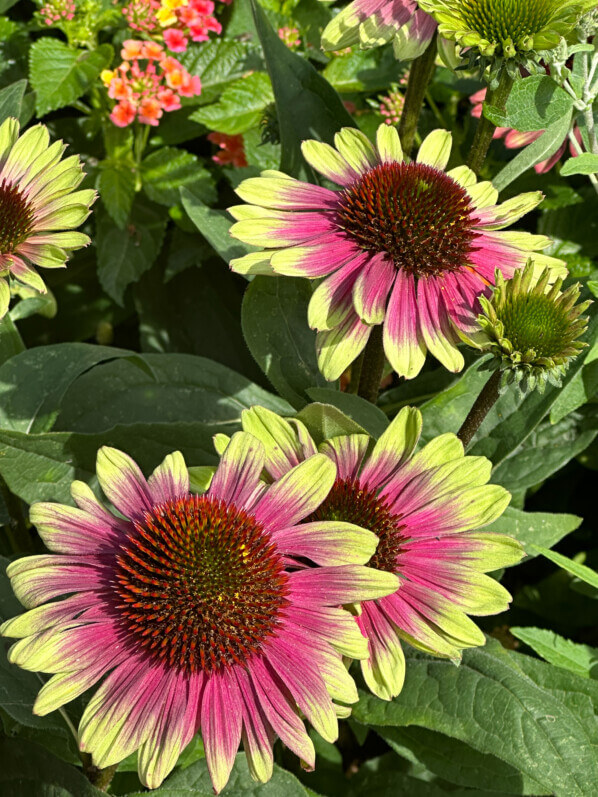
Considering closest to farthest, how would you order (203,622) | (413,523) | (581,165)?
1. (203,622)
2. (413,523)
3. (581,165)

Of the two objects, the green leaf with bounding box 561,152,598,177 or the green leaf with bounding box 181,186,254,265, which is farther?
the green leaf with bounding box 181,186,254,265

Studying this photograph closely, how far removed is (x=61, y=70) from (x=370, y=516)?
3.33 feet

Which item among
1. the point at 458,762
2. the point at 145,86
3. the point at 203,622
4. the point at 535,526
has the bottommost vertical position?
the point at 458,762

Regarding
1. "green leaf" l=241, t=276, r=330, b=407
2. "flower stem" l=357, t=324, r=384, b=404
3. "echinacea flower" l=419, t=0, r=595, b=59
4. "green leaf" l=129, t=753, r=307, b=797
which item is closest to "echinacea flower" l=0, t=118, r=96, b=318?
"green leaf" l=241, t=276, r=330, b=407

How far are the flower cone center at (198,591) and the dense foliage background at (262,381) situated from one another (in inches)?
7.6

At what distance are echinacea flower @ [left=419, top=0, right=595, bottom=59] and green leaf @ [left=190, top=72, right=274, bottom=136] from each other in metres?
0.60

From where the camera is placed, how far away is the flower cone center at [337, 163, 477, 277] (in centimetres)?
99

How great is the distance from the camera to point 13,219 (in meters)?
1.11

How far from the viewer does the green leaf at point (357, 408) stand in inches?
42.3

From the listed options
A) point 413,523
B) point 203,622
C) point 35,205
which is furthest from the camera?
point 35,205

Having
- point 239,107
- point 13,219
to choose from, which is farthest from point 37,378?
point 239,107

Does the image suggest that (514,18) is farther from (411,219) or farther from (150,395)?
(150,395)

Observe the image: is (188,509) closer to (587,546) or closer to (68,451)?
(68,451)

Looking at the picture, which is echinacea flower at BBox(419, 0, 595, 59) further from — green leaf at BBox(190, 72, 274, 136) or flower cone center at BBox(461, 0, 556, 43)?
green leaf at BBox(190, 72, 274, 136)
